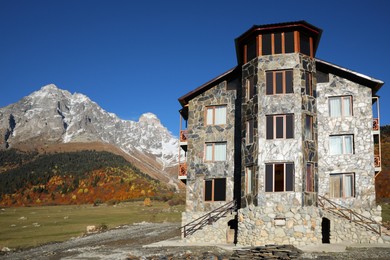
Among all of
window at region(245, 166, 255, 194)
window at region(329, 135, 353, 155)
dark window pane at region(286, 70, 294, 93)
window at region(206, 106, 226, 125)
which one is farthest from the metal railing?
window at region(206, 106, 226, 125)

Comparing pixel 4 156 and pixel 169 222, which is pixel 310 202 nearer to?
pixel 169 222

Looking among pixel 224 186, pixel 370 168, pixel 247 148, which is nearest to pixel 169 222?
pixel 224 186

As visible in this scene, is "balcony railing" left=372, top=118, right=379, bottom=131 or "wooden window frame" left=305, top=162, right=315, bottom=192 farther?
"balcony railing" left=372, top=118, right=379, bottom=131

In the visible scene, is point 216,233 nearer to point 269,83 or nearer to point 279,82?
point 269,83

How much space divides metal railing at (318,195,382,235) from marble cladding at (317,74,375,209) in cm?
48

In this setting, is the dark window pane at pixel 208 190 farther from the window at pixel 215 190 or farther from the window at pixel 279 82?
the window at pixel 279 82

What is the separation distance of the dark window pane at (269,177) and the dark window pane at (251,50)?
334 inches

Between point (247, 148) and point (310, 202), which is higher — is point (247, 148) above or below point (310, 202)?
above

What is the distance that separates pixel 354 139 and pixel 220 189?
1102 centimetres

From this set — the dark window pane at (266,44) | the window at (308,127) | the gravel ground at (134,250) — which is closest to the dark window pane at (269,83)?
the dark window pane at (266,44)

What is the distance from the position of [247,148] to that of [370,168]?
918cm

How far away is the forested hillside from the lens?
110938mm

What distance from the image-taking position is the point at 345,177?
33531mm

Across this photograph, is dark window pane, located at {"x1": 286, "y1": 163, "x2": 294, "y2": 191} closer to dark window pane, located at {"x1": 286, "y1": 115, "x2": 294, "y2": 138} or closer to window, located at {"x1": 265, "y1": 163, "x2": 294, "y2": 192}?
window, located at {"x1": 265, "y1": 163, "x2": 294, "y2": 192}
